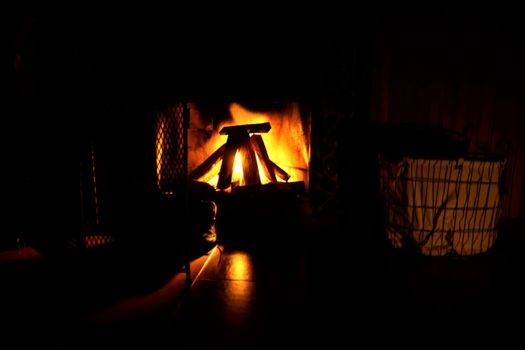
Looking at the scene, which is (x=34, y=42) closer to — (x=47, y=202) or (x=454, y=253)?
(x=47, y=202)

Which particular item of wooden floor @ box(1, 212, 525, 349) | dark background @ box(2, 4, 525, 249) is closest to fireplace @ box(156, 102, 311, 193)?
dark background @ box(2, 4, 525, 249)

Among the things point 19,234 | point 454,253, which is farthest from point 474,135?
point 19,234

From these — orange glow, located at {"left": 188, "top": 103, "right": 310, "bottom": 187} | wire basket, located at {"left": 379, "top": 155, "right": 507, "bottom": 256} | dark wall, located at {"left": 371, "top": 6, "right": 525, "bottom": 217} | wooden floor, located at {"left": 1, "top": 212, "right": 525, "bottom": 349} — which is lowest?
wooden floor, located at {"left": 1, "top": 212, "right": 525, "bottom": 349}

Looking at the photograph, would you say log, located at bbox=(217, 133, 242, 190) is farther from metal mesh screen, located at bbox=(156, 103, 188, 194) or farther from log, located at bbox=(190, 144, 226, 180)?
→ metal mesh screen, located at bbox=(156, 103, 188, 194)

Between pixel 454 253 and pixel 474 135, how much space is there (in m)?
1.01

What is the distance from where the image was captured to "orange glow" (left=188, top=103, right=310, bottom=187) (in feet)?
8.89

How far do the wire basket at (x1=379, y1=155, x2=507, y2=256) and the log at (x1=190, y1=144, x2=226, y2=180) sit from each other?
1361 millimetres

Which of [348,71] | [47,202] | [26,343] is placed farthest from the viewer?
[348,71]

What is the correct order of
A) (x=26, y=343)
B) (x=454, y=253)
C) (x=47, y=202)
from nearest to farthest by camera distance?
(x=26, y=343) → (x=47, y=202) → (x=454, y=253)

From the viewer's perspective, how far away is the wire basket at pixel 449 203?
1997 millimetres

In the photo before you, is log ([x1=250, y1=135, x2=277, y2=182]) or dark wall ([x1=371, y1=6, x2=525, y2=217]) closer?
dark wall ([x1=371, y1=6, x2=525, y2=217])

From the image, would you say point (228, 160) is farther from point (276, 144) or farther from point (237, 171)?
point (276, 144)

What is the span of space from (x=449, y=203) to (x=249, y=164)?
1428 millimetres

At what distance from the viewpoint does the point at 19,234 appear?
218cm
